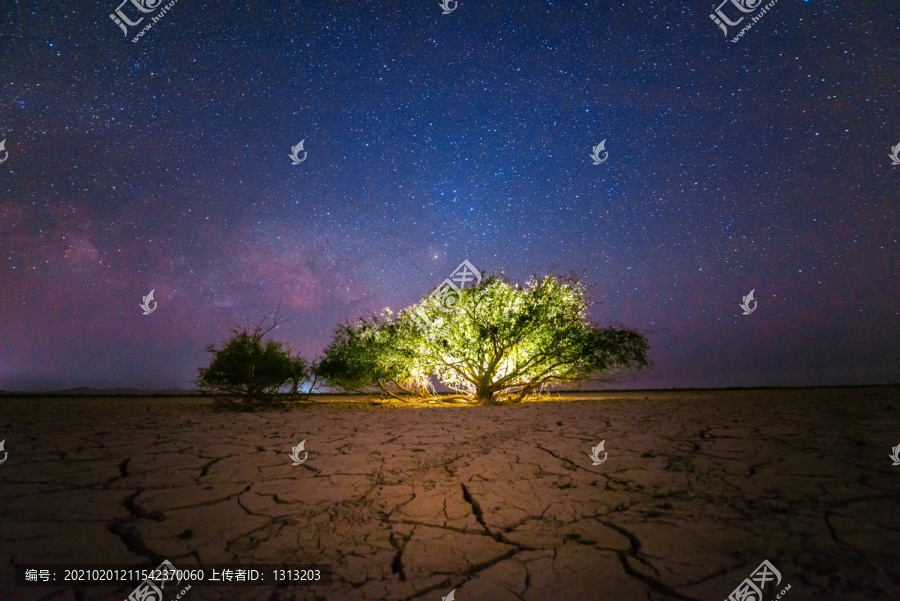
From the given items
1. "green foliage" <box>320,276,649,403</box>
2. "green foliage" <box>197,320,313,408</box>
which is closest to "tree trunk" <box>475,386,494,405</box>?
"green foliage" <box>320,276,649,403</box>

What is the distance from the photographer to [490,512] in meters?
2.62

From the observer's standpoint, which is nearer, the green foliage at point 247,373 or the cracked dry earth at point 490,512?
the cracked dry earth at point 490,512

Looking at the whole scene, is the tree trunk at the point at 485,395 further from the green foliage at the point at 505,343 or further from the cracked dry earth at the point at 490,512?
the cracked dry earth at the point at 490,512

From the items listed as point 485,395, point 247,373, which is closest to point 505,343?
point 485,395

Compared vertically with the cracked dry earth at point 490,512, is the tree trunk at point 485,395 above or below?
below

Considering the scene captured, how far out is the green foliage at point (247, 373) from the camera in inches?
359

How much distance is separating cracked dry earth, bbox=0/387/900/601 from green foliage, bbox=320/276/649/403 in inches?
192

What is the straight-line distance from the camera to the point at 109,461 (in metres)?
3.88

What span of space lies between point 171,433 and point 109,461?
159cm

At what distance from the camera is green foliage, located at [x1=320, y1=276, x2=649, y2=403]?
955cm

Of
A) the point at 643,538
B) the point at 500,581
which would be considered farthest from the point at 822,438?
the point at 500,581

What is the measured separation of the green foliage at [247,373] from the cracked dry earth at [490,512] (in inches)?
171

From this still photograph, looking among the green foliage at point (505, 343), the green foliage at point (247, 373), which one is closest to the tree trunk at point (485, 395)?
the green foliage at point (505, 343)

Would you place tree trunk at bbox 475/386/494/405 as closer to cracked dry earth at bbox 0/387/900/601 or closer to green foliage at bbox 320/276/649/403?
green foliage at bbox 320/276/649/403
